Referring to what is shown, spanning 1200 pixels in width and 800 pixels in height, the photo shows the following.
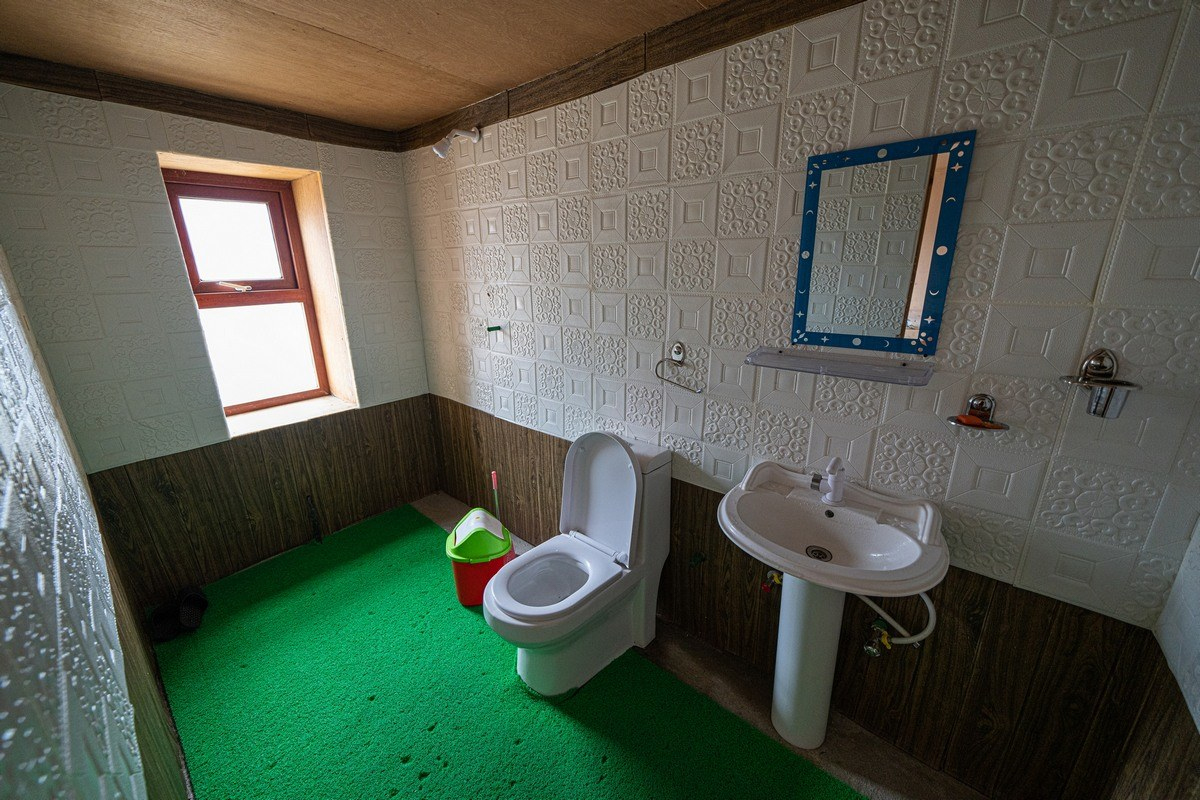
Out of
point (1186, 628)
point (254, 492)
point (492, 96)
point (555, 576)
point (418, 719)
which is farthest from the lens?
point (254, 492)

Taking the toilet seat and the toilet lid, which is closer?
the toilet seat

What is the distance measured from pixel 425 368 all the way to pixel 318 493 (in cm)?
90

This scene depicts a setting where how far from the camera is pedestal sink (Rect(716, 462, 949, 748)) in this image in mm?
1120

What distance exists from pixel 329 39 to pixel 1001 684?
2709mm

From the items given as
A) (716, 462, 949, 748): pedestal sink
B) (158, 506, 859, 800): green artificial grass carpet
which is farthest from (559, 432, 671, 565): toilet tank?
(158, 506, 859, 800): green artificial grass carpet

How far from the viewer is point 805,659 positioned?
1405mm

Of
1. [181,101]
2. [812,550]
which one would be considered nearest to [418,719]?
[812,550]

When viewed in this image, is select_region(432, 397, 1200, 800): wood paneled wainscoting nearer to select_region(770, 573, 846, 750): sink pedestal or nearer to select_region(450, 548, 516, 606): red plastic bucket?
select_region(770, 573, 846, 750): sink pedestal

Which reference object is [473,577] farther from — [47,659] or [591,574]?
[47,659]

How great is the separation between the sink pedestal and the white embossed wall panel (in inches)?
53.9

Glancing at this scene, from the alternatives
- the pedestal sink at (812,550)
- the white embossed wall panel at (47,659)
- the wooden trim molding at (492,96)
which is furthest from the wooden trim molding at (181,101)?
the pedestal sink at (812,550)

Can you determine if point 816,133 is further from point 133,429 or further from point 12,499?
point 133,429

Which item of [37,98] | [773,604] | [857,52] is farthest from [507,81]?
[773,604]

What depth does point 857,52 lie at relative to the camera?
1.14 metres
